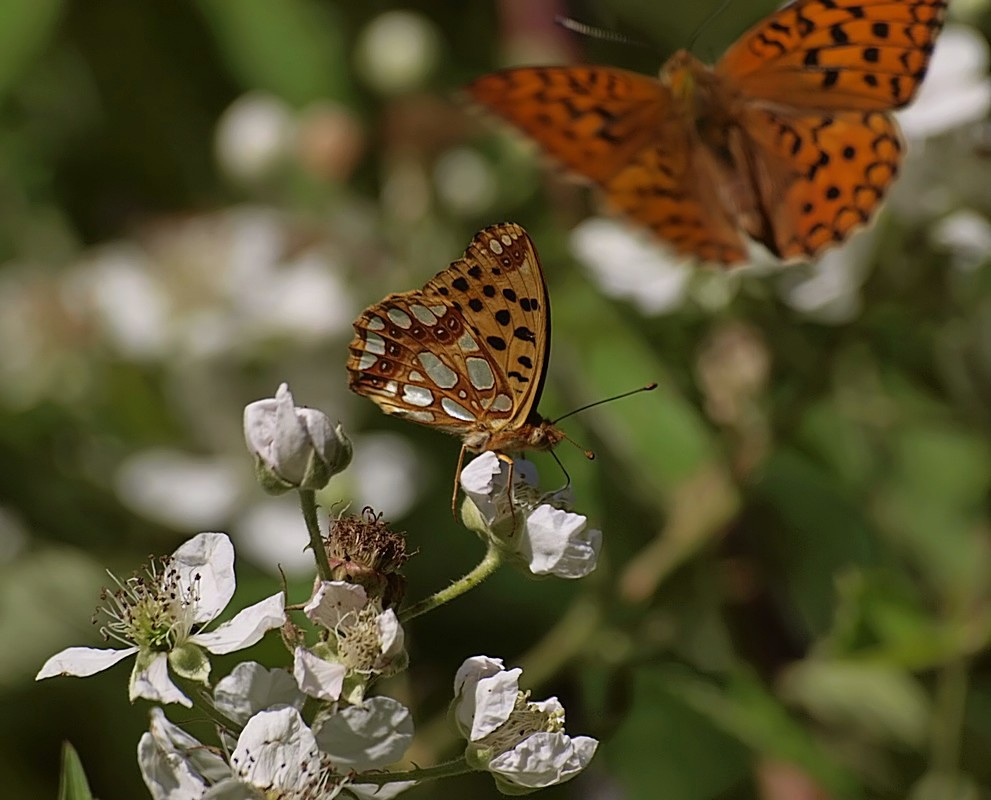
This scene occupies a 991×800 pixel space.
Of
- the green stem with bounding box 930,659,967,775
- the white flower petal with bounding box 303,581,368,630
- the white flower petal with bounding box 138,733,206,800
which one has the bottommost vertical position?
the green stem with bounding box 930,659,967,775

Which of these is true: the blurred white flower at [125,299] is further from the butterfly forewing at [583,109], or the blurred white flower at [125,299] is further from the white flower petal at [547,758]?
the white flower petal at [547,758]

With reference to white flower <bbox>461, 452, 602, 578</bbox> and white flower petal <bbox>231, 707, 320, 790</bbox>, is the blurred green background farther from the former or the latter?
white flower petal <bbox>231, 707, 320, 790</bbox>

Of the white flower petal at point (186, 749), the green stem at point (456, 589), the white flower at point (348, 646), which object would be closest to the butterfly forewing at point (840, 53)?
the green stem at point (456, 589)

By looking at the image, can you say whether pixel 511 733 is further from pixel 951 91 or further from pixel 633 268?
pixel 951 91

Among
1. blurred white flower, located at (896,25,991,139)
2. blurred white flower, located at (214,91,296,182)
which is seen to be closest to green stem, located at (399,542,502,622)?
blurred white flower, located at (896,25,991,139)

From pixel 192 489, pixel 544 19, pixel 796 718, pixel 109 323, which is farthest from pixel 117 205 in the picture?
pixel 796 718

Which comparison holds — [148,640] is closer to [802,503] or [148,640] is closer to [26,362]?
[802,503]

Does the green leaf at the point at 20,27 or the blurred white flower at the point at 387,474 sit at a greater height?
the green leaf at the point at 20,27
